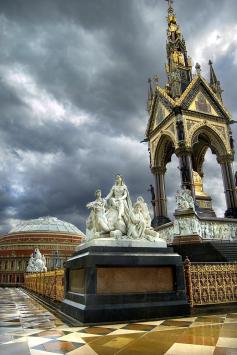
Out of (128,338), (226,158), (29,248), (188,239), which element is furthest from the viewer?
(29,248)

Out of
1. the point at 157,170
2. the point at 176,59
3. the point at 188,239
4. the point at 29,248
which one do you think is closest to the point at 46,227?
the point at 29,248

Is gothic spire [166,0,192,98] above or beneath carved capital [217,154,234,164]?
above

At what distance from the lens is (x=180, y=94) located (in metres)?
21.7

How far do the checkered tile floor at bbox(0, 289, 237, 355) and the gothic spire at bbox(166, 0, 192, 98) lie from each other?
1953cm

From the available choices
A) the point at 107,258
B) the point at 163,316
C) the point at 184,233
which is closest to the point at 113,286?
→ the point at 107,258

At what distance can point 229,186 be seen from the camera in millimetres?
20375

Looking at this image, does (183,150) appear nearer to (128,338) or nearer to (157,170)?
(157,170)

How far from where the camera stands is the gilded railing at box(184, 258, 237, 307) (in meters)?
6.47

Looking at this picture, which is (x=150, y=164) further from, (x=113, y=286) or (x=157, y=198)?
(x=113, y=286)

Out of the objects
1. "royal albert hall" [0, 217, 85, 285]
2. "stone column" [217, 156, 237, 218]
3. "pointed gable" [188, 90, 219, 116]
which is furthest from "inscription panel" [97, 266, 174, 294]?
"royal albert hall" [0, 217, 85, 285]

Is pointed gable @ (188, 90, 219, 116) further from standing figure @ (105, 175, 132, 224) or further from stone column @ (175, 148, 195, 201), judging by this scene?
standing figure @ (105, 175, 132, 224)

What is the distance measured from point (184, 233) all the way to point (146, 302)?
35.2ft

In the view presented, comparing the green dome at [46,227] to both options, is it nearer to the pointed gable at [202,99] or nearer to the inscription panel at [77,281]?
the pointed gable at [202,99]

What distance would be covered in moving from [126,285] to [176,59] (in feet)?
79.6
